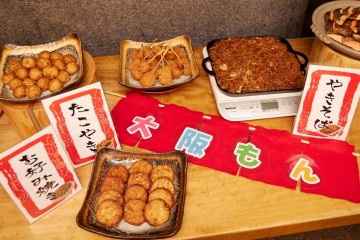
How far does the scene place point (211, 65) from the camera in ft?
6.49

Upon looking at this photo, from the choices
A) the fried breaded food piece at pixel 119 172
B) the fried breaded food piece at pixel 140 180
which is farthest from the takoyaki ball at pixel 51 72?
the fried breaded food piece at pixel 140 180

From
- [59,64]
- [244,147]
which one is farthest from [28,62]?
[244,147]

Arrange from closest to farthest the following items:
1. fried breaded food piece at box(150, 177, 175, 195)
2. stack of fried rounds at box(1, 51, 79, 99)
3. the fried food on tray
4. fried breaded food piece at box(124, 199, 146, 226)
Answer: fried breaded food piece at box(124, 199, 146, 226) → fried breaded food piece at box(150, 177, 175, 195) → stack of fried rounds at box(1, 51, 79, 99) → the fried food on tray

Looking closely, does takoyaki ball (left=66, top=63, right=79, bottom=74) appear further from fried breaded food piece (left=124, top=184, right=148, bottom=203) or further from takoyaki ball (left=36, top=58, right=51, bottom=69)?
fried breaded food piece (left=124, top=184, right=148, bottom=203)

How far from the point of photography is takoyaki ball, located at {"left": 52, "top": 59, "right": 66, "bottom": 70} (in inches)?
72.7

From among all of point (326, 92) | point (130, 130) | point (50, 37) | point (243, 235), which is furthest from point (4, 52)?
point (326, 92)

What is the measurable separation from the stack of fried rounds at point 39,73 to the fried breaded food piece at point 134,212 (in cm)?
76

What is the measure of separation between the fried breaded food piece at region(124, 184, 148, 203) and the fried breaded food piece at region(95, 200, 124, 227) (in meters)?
0.07

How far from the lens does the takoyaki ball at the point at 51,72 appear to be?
5.93 ft

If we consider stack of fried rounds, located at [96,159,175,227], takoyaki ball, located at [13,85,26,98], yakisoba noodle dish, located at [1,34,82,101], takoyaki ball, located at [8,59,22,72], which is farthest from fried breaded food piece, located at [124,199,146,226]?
takoyaki ball, located at [8,59,22,72]

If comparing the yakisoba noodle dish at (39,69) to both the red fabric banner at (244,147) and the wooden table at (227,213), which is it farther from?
the wooden table at (227,213)

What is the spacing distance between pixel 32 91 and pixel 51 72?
170mm

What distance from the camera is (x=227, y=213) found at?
4.94 feet

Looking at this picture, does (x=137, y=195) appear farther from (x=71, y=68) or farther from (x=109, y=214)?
(x=71, y=68)
